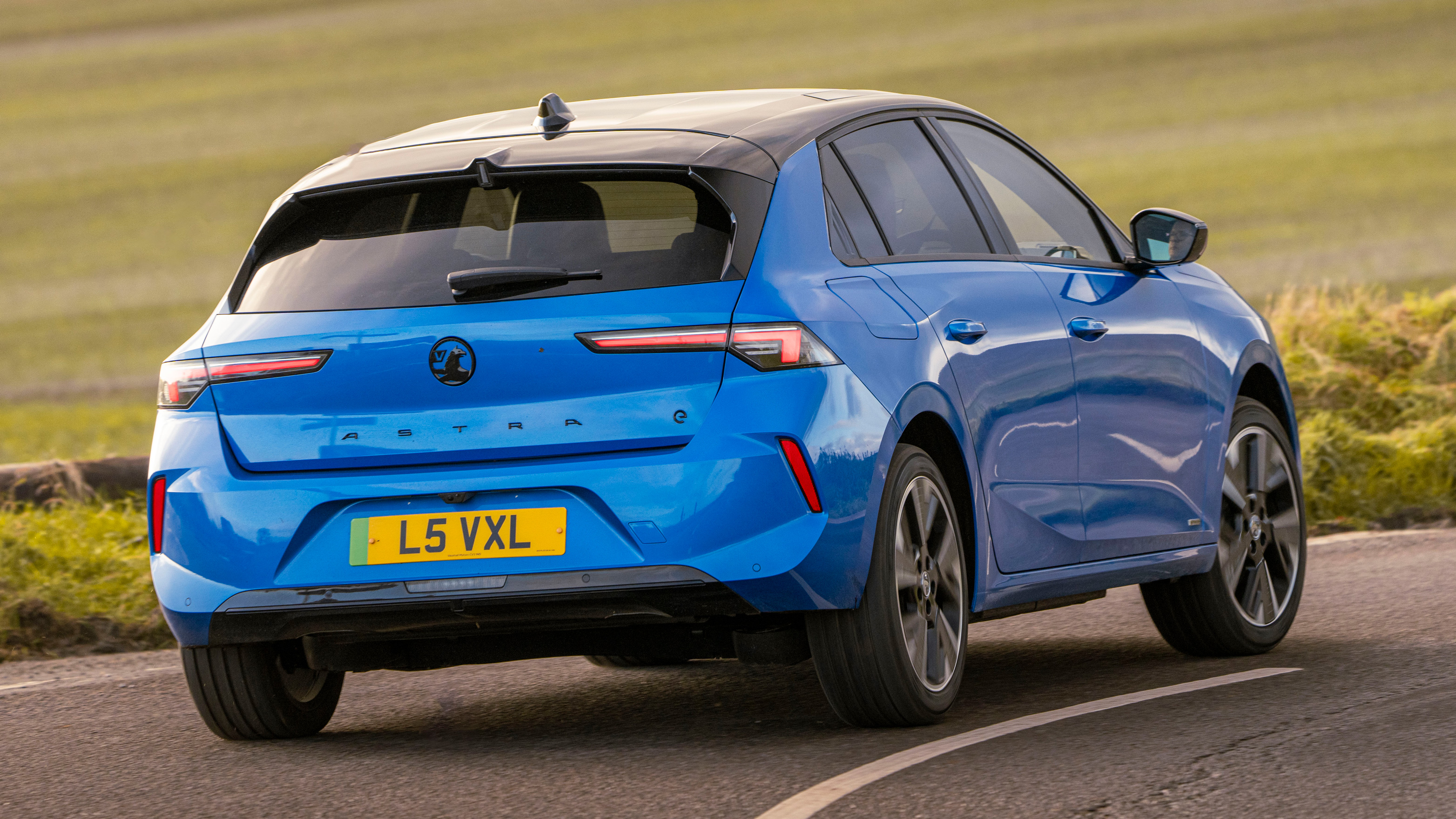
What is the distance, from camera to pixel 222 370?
224 inches

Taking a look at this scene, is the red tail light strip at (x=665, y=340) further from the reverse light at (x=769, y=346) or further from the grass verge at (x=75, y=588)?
the grass verge at (x=75, y=588)

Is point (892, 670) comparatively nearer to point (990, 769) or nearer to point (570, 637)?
point (990, 769)

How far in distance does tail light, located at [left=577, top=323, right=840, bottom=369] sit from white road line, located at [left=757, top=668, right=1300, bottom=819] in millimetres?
997

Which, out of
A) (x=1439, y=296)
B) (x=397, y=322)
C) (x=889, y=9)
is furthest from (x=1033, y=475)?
(x=889, y=9)

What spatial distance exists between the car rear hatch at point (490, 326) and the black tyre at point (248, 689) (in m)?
0.68

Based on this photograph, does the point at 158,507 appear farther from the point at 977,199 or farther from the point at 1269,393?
the point at 1269,393

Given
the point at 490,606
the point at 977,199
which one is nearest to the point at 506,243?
the point at 490,606

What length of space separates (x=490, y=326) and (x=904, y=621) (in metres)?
1.33

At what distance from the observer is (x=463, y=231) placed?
5664mm

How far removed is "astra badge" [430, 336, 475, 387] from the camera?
17.9 feet

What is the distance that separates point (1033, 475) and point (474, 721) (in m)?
1.80

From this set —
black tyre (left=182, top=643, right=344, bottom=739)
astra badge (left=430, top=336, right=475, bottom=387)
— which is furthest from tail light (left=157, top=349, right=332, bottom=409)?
black tyre (left=182, top=643, right=344, bottom=739)

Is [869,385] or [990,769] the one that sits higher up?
[869,385]

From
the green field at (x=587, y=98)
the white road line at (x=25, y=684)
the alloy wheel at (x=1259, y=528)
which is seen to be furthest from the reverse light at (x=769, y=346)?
the green field at (x=587, y=98)
